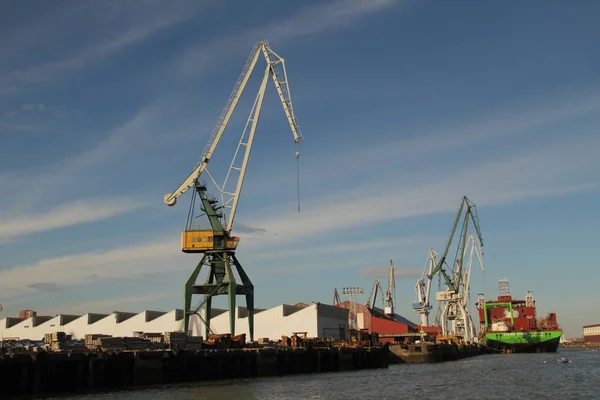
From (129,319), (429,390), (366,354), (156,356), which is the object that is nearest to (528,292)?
(366,354)

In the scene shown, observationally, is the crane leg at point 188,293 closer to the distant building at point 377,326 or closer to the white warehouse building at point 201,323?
the white warehouse building at point 201,323

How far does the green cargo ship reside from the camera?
13875 centimetres

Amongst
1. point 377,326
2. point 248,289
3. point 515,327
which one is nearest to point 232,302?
point 248,289

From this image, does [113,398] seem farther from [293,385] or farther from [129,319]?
[129,319]

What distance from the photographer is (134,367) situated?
50312 millimetres

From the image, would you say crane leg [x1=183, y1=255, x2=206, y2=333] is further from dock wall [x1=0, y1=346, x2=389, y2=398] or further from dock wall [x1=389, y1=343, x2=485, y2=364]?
dock wall [x1=389, y1=343, x2=485, y2=364]

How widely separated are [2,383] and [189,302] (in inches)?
1670

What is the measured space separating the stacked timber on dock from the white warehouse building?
1094 inches

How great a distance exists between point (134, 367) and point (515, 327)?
12945 cm

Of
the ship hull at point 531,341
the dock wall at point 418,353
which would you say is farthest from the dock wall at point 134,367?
the ship hull at point 531,341

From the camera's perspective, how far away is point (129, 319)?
11131cm

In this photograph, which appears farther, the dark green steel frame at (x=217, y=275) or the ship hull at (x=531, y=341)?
the ship hull at (x=531, y=341)

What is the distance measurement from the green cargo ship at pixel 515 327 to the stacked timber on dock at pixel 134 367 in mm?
84172

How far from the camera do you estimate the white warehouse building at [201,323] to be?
10044 centimetres
